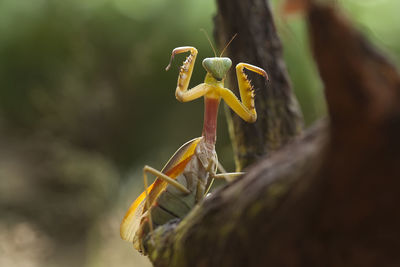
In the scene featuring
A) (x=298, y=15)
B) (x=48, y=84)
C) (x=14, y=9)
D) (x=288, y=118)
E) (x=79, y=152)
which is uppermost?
(x=14, y=9)

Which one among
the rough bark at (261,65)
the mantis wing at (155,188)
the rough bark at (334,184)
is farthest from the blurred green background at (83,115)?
the rough bark at (334,184)

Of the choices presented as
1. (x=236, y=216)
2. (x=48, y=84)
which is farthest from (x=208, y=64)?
(x=48, y=84)

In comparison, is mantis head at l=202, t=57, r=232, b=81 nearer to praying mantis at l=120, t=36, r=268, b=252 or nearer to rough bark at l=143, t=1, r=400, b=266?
praying mantis at l=120, t=36, r=268, b=252

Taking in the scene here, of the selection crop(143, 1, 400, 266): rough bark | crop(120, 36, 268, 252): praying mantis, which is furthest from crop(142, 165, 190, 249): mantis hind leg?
crop(143, 1, 400, 266): rough bark

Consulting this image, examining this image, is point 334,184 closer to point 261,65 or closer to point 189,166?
point 189,166

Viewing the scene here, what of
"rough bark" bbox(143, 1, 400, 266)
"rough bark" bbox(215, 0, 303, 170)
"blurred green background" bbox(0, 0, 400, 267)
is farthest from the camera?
"blurred green background" bbox(0, 0, 400, 267)

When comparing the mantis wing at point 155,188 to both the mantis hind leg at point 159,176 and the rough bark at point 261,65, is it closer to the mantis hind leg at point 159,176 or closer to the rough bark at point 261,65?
the mantis hind leg at point 159,176

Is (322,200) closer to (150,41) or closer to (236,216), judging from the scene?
(236,216)
